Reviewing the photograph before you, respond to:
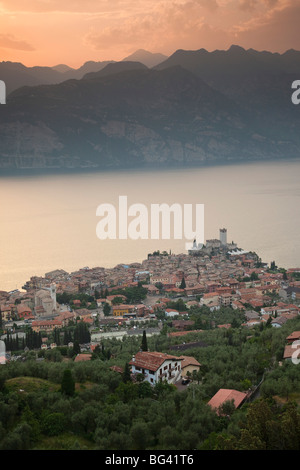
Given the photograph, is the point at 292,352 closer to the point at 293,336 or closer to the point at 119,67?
the point at 293,336

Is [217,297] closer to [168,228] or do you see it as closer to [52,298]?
[52,298]

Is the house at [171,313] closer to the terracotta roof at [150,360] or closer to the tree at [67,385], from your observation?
the terracotta roof at [150,360]

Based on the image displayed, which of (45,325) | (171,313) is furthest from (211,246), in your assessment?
(45,325)

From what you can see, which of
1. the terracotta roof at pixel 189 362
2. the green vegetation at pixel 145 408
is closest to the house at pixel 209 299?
the green vegetation at pixel 145 408

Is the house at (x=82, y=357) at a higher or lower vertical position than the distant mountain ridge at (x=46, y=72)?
lower

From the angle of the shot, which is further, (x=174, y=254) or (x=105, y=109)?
(x=105, y=109)
